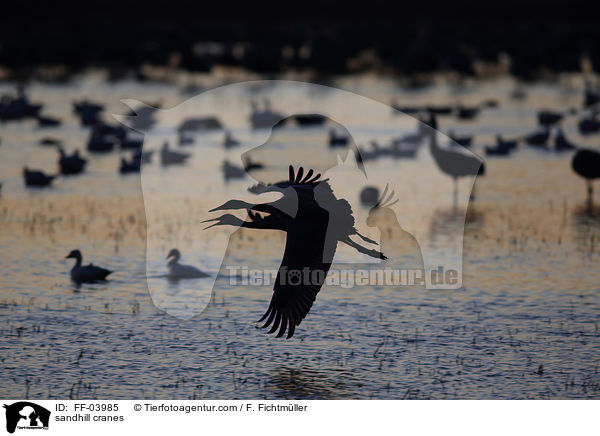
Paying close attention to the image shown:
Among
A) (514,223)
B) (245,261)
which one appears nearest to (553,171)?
(514,223)

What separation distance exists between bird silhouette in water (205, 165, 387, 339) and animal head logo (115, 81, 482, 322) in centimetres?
1

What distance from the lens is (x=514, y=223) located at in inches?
801

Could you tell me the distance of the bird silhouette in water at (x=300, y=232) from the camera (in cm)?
1090

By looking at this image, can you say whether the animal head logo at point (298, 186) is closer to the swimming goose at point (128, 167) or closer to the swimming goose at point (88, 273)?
the swimming goose at point (128, 167)

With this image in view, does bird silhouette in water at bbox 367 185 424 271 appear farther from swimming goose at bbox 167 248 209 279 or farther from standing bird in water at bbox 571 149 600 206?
standing bird in water at bbox 571 149 600 206

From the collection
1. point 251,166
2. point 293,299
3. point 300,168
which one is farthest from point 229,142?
point 300,168

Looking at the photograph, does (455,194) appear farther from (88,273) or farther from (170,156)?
(88,273)

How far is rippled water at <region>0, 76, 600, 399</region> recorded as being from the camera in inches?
459

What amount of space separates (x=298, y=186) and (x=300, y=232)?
1.54 feet

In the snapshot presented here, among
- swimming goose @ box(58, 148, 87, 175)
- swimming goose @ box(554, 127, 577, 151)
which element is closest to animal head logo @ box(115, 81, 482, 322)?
swimming goose @ box(58, 148, 87, 175)

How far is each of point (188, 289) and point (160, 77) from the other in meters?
36.7

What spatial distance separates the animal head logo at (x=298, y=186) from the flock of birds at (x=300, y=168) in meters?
0.03
